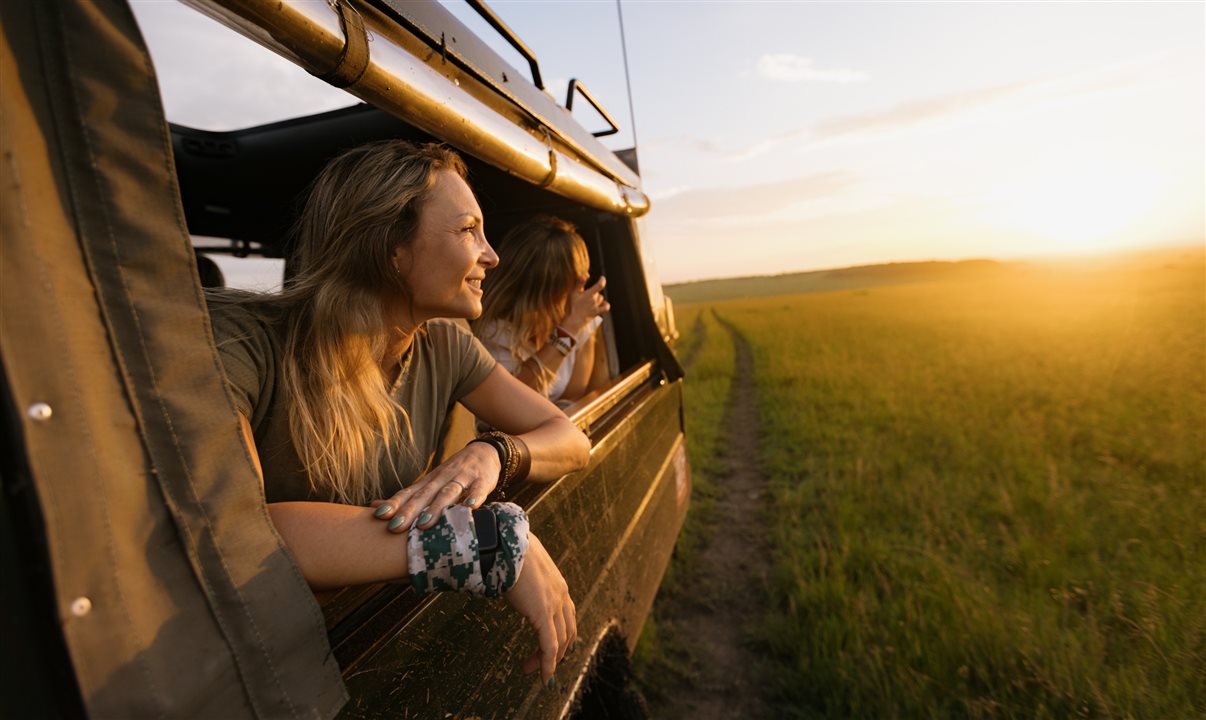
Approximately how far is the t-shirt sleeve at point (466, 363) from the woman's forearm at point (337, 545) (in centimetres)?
77

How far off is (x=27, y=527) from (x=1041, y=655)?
9.00 feet

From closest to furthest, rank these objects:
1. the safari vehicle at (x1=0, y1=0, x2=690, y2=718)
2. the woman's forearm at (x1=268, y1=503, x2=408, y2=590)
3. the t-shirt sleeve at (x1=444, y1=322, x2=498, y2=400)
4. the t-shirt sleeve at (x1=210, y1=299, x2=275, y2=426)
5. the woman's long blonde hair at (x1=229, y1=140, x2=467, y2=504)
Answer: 1. the safari vehicle at (x1=0, y1=0, x2=690, y2=718)
2. the woman's forearm at (x1=268, y1=503, x2=408, y2=590)
3. the t-shirt sleeve at (x1=210, y1=299, x2=275, y2=426)
4. the woman's long blonde hair at (x1=229, y1=140, x2=467, y2=504)
5. the t-shirt sleeve at (x1=444, y1=322, x2=498, y2=400)

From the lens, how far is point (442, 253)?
5.08 ft

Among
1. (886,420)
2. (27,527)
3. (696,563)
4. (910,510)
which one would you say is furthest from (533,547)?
(886,420)

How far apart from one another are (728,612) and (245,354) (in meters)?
2.75

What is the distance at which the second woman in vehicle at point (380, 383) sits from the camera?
107 cm

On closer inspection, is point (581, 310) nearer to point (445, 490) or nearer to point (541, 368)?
point (541, 368)

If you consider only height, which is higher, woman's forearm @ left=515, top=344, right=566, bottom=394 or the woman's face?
the woman's face

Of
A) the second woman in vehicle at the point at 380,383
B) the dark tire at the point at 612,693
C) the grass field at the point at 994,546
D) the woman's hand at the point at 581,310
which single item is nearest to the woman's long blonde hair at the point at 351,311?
the second woman in vehicle at the point at 380,383

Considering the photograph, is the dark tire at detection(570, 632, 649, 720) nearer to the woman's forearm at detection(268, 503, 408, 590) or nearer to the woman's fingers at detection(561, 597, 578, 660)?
the woman's fingers at detection(561, 597, 578, 660)

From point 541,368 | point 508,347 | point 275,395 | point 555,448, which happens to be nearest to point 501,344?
point 508,347

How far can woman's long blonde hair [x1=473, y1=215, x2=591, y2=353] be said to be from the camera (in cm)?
286

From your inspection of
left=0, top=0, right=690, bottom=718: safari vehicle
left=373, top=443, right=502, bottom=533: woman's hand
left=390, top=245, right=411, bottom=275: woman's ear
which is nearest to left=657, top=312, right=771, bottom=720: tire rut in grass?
left=0, top=0, right=690, bottom=718: safari vehicle

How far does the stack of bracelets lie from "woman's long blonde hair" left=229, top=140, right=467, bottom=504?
0.68 feet
